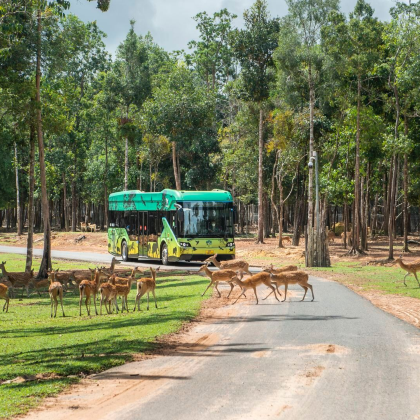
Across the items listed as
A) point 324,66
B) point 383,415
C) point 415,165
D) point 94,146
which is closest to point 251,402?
point 383,415

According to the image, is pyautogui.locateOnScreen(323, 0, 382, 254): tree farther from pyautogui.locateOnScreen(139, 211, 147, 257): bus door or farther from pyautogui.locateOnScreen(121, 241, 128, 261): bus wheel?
pyautogui.locateOnScreen(121, 241, 128, 261): bus wheel

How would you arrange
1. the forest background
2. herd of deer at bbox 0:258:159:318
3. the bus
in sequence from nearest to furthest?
herd of deer at bbox 0:258:159:318
the forest background
the bus

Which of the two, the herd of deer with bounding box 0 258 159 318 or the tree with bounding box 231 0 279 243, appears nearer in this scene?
the herd of deer with bounding box 0 258 159 318

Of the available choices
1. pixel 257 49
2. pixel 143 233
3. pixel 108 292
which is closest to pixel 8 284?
pixel 108 292

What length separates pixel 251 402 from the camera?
8.34 meters

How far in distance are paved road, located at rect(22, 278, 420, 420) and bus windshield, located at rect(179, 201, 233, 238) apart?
1669 cm

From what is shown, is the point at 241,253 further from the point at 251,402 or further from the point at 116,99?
the point at 251,402

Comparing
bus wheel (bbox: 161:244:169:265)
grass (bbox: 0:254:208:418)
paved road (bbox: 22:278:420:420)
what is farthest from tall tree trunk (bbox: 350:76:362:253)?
paved road (bbox: 22:278:420:420)

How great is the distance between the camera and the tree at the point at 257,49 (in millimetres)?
48625

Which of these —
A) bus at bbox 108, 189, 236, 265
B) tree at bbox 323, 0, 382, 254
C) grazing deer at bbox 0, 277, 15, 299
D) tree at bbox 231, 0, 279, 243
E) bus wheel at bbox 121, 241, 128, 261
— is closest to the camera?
grazing deer at bbox 0, 277, 15, 299

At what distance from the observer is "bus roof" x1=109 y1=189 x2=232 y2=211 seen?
31906 mm

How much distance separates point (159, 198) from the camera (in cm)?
3391

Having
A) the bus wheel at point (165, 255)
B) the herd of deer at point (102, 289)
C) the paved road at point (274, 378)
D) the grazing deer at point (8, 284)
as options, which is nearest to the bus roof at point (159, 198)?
the bus wheel at point (165, 255)

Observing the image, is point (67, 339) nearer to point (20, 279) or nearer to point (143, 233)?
point (20, 279)
